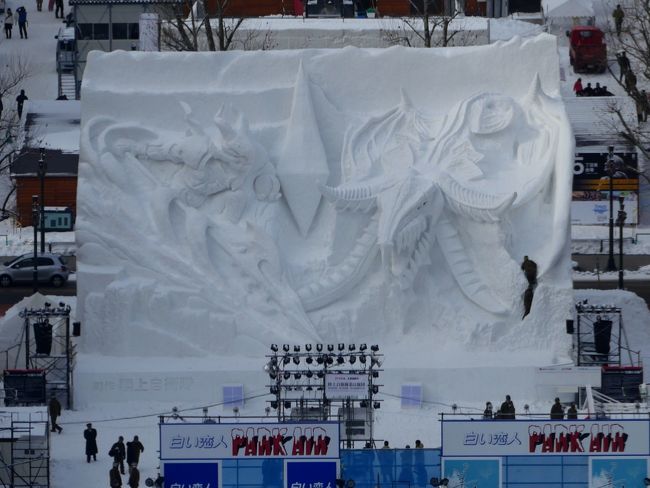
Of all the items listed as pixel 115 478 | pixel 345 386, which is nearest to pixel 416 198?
pixel 345 386

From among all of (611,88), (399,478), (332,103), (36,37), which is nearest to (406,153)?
(332,103)

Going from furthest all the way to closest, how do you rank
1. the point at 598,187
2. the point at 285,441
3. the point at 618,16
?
the point at 618,16 → the point at 598,187 → the point at 285,441

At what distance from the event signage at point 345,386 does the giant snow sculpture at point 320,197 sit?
525 centimetres

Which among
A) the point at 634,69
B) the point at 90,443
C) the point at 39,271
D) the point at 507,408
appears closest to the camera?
the point at 90,443

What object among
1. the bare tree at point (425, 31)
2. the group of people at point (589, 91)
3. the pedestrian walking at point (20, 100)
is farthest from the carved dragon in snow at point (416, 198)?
the pedestrian walking at point (20, 100)

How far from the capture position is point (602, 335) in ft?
263

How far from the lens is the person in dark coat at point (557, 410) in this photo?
2931 inches

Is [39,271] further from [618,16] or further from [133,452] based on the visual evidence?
[618,16]

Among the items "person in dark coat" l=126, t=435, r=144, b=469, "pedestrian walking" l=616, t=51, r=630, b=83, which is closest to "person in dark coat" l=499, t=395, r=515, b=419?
"person in dark coat" l=126, t=435, r=144, b=469

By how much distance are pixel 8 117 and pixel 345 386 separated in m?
34.1

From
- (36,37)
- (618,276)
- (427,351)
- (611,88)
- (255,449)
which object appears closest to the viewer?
(255,449)

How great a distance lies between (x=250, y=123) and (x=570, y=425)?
13.7 meters

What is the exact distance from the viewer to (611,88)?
348ft

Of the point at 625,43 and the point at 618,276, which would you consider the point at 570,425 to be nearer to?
the point at 618,276
